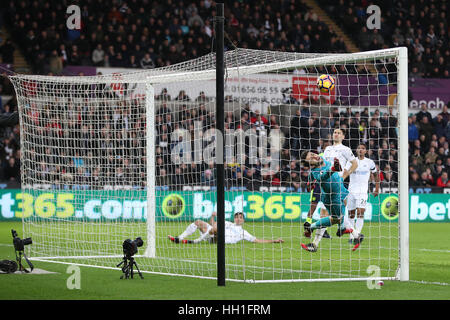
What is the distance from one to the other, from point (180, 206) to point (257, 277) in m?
8.85

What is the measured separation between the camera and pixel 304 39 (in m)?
27.7

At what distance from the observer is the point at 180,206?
18.5m

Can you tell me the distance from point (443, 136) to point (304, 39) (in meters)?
5.85

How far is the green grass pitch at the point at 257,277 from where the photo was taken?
802 cm

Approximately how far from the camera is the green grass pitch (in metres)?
8.02

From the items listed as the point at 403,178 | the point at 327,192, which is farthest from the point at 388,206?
the point at 403,178

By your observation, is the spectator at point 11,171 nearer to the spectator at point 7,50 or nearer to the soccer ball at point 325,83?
the spectator at point 7,50

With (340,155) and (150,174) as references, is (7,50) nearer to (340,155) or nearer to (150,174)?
(150,174)

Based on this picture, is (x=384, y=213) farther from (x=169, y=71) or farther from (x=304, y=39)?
(x=169, y=71)

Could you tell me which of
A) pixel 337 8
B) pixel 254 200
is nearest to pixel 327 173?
pixel 254 200

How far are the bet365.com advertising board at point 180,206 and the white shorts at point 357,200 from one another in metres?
0.39

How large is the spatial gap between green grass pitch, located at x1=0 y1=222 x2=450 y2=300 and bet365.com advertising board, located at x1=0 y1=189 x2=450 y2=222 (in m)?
0.85

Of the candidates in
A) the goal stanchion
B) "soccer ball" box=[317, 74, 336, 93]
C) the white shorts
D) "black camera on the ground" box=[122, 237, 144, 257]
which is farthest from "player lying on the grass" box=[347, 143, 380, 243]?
the goal stanchion

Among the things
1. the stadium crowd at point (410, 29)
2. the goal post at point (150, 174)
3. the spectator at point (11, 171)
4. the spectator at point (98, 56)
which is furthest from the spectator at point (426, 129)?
the goal post at point (150, 174)
